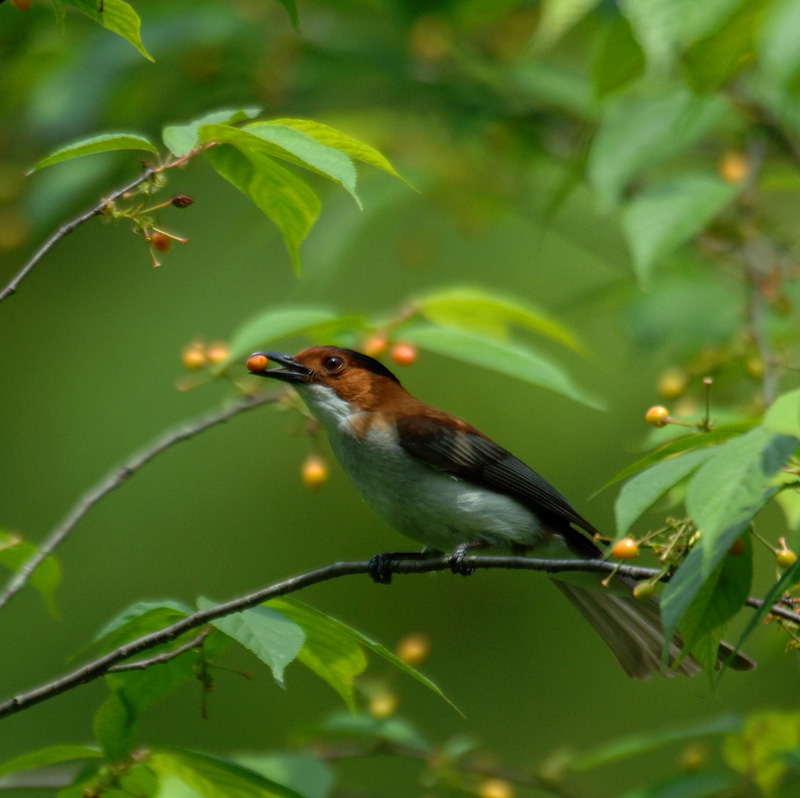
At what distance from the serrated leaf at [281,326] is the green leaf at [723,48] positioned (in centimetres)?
119

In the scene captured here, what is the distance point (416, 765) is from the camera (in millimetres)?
8984

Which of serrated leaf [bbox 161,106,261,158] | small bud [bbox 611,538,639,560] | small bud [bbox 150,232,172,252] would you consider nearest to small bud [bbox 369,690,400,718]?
small bud [bbox 611,538,639,560]

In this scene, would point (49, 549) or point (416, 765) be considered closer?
point (49, 549)

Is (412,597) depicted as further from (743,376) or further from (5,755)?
(743,376)

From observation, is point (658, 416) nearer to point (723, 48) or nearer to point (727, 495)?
point (727, 495)

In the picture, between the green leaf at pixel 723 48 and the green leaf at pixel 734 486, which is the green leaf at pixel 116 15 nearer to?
the green leaf at pixel 734 486

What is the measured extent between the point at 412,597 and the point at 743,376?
15.5 ft

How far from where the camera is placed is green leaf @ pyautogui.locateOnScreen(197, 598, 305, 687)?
197 cm

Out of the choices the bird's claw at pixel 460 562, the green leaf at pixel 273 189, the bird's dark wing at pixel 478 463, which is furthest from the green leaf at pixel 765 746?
the green leaf at pixel 273 189

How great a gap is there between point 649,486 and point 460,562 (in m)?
1.29

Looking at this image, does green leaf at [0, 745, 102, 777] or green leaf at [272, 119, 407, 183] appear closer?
green leaf at [272, 119, 407, 183]

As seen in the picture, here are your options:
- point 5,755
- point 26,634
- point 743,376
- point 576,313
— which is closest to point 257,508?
point 26,634

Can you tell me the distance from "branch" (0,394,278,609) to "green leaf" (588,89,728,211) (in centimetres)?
134

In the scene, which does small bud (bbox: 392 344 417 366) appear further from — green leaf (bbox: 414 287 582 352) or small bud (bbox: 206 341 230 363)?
small bud (bbox: 206 341 230 363)
